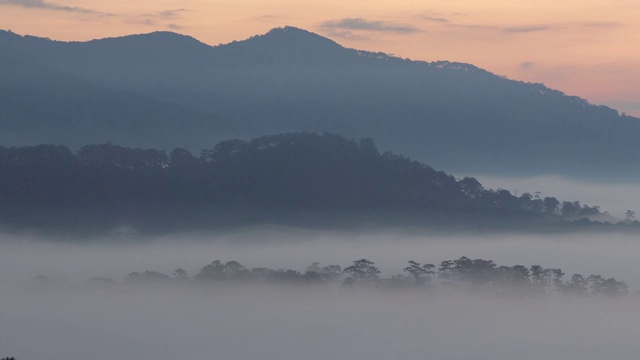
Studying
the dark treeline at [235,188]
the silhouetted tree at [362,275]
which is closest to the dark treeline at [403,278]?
the silhouetted tree at [362,275]

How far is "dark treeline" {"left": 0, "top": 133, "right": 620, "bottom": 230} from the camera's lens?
129750 millimetres

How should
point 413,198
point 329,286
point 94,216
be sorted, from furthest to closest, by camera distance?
point 413,198
point 94,216
point 329,286

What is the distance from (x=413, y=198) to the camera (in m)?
144

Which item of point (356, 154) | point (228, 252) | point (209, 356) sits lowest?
point (209, 356)

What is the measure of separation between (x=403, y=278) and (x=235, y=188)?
35.9 m

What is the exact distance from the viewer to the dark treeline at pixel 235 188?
12975 centimetres

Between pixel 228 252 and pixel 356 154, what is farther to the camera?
Result: pixel 356 154

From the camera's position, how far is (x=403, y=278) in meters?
107

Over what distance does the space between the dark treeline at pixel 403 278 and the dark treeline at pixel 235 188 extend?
2445cm

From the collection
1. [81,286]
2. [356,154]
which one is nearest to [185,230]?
[356,154]

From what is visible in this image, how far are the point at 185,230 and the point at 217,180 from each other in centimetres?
667

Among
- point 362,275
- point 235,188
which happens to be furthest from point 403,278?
point 235,188

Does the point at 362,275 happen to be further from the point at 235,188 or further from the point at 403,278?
the point at 235,188

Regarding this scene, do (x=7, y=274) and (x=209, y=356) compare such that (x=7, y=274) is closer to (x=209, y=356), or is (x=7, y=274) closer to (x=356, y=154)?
(x=209, y=356)
